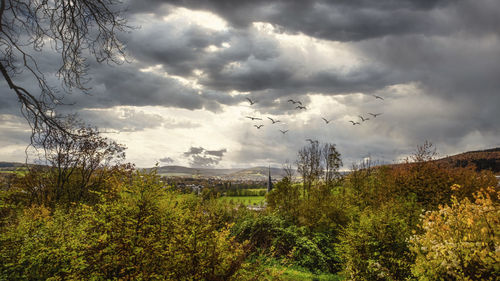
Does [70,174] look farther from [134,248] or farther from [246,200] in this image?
[246,200]

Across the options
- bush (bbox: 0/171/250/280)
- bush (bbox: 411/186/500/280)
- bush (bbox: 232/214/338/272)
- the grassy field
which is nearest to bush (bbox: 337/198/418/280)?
bush (bbox: 411/186/500/280)

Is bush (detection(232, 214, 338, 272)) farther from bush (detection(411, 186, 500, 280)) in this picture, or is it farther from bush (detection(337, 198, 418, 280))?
bush (detection(411, 186, 500, 280))

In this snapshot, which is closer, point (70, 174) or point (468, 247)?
point (468, 247)

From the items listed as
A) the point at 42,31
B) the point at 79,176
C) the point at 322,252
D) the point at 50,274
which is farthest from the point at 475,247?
the point at 79,176

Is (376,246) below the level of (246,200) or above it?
above

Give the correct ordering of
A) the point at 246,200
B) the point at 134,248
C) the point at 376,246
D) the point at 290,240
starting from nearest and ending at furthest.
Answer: the point at 134,248, the point at 376,246, the point at 290,240, the point at 246,200

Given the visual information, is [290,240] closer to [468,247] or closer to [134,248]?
[468,247]

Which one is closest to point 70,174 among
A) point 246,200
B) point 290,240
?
point 290,240

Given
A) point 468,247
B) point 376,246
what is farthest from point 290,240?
point 468,247

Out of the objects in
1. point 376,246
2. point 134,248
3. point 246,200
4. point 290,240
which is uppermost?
point 134,248

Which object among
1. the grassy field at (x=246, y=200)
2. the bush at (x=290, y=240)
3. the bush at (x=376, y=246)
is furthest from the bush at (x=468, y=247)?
the grassy field at (x=246, y=200)

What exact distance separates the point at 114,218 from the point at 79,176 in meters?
25.1

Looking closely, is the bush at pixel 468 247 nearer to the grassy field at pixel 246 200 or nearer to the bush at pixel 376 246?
the bush at pixel 376 246

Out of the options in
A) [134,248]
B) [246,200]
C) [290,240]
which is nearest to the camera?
[134,248]
